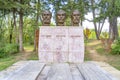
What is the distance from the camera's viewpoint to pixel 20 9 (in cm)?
1300

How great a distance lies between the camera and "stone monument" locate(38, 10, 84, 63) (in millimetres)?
8266

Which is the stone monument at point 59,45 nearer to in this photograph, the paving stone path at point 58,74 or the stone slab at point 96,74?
the paving stone path at point 58,74

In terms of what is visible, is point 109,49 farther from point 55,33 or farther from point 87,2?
point 87,2


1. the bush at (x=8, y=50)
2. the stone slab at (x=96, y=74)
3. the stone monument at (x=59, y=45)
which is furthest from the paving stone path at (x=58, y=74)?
the bush at (x=8, y=50)

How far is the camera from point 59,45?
8.32m

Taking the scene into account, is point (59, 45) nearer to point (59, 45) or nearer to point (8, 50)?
point (59, 45)

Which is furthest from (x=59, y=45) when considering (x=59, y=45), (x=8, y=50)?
(x=8, y=50)

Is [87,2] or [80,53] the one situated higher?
[87,2]

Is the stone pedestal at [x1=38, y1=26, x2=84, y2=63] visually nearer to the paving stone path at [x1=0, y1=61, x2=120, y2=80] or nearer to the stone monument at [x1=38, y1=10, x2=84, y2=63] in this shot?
the stone monument at [x1=38, y1=10, x2=84, y2=63]

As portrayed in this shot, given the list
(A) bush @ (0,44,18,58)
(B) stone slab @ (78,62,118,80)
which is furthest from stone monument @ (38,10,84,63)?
(A) bush @ (0,44,18,58)

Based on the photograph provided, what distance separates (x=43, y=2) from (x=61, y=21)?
560cm

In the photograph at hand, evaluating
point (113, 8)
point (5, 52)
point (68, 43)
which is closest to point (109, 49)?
point (113, 8)

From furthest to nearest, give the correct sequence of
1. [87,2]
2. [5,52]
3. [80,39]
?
1. [87,2]
2. [5,52]
3. [80,39]

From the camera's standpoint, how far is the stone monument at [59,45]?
827 cm
